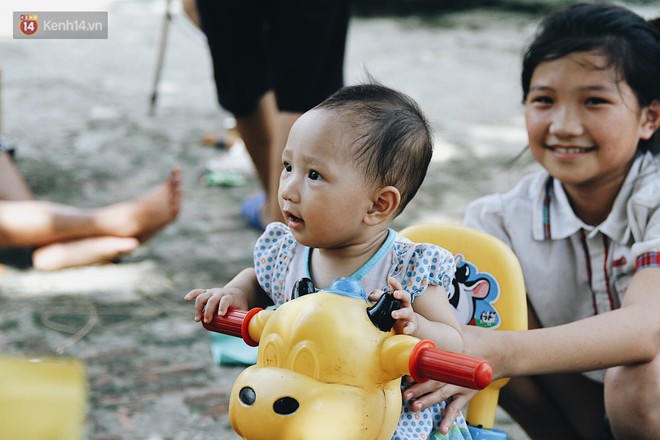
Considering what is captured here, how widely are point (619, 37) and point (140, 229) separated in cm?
192

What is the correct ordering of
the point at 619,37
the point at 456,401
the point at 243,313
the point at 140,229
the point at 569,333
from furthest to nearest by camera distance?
the point at 140,229 < the point at 619,37 < the point at 569,333 < the point at 456,401 < the point at 243,313

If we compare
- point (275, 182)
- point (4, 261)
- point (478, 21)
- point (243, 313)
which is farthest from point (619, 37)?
point (478, 21)

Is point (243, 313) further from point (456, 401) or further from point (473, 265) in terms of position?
point (473, 265)

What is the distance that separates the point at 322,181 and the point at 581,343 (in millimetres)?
622

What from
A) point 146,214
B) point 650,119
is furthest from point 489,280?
point 146,214

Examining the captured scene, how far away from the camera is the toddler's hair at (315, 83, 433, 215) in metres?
1.38

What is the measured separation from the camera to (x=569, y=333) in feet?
5.46

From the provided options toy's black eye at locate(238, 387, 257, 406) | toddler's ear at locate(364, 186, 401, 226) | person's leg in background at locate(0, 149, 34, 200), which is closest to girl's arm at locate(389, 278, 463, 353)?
toddler's ear at locate(364, 186, 401, 226)

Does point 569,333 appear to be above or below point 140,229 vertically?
above

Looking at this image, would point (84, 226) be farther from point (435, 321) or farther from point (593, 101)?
point (435, 321)

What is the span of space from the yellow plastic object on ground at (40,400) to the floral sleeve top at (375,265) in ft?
1.30

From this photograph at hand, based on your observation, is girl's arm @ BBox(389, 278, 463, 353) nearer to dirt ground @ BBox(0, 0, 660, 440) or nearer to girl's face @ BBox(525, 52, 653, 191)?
girl's face @ BBox(525, 52, 653, 191)

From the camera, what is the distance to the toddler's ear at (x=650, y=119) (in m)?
1.95

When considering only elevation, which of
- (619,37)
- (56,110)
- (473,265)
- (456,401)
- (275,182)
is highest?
(619,37)
